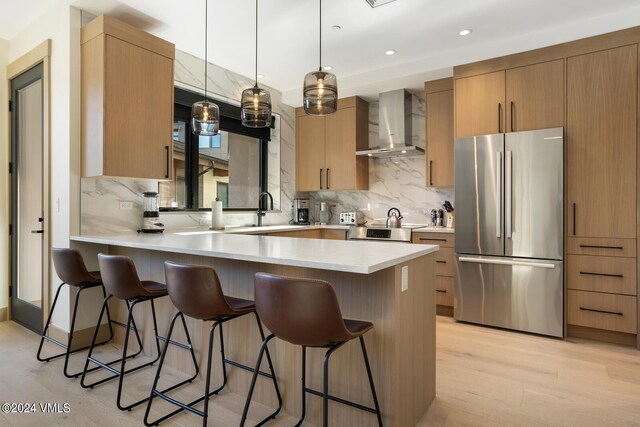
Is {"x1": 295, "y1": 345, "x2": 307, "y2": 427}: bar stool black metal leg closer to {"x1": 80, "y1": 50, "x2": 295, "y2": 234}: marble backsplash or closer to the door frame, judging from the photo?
{"x1": 80, "y1": 50, "x2": 295, "y2": 234}: marble backsplash

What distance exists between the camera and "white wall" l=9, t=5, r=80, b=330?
297 cm

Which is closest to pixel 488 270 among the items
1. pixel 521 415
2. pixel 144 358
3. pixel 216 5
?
pixel 521 415

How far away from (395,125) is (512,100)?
1.38 metres

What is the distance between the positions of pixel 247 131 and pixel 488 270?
10.7ft

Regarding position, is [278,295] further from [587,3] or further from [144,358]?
[587,3]

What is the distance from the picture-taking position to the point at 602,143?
10.3ft

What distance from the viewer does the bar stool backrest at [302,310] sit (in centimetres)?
143

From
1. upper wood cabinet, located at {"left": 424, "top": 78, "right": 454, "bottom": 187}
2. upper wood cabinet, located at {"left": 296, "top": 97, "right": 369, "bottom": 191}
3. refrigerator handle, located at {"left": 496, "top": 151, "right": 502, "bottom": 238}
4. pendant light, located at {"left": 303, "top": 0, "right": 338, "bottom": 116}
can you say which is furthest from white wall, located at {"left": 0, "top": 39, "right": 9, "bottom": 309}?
refrigerator handle, located at {"left": 496, "top": 151, "right": 502, "bottom": 238}

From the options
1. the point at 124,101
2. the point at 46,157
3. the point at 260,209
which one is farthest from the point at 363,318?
the point at 260,209

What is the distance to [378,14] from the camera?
316cm

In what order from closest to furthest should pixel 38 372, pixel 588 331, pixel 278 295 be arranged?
pixel 278 295 < pixel 38 372 < pixel 588 331

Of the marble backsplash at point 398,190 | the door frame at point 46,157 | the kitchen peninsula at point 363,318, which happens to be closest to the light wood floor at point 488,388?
the kitchen peninsula at point 363,318

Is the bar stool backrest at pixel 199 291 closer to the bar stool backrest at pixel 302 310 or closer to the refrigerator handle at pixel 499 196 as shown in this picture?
the bar stool backrest at pixel 302 310

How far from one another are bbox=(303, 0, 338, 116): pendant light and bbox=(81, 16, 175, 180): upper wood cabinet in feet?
4.95
